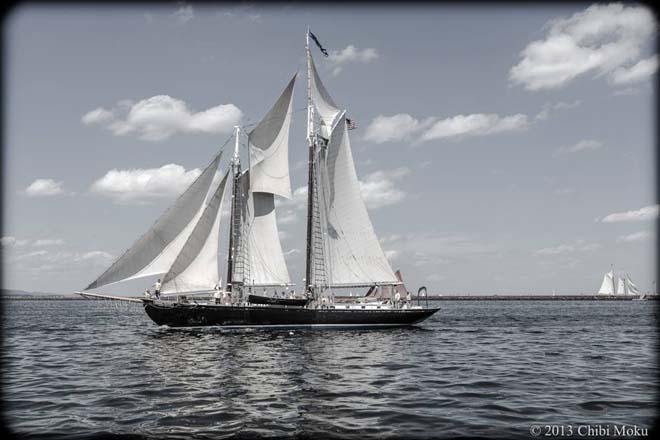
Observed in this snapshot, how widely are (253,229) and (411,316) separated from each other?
2119 centimetres

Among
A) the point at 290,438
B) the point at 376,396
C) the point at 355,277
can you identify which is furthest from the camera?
the point at 355,277

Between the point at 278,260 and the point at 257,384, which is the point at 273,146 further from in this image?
the point at 257,384

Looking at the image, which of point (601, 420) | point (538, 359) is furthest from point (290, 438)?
point (538, 359)

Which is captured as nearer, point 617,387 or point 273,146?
point 617,387

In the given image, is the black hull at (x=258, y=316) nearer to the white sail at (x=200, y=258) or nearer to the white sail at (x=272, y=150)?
the white sail at (x=200, y=258)

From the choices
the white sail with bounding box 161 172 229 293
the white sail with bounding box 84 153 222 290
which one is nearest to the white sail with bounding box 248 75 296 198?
the white sail with bounding box 161 172 229 293

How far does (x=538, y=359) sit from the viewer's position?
104 feet

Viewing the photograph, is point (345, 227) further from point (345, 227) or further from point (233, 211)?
point (233, 211)

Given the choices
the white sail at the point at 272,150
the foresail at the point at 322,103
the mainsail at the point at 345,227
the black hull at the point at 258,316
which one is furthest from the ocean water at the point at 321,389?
the foresail at the point at 322,103

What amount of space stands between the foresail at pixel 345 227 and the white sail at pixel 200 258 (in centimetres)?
1215

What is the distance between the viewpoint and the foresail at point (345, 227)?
55938mm

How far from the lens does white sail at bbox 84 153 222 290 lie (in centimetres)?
4666

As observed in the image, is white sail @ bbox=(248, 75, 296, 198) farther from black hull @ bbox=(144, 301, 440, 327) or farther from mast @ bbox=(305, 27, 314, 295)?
black hull @ bbox=(144, 301, 440, 327)

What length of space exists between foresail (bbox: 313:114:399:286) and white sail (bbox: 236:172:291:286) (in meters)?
6.03
